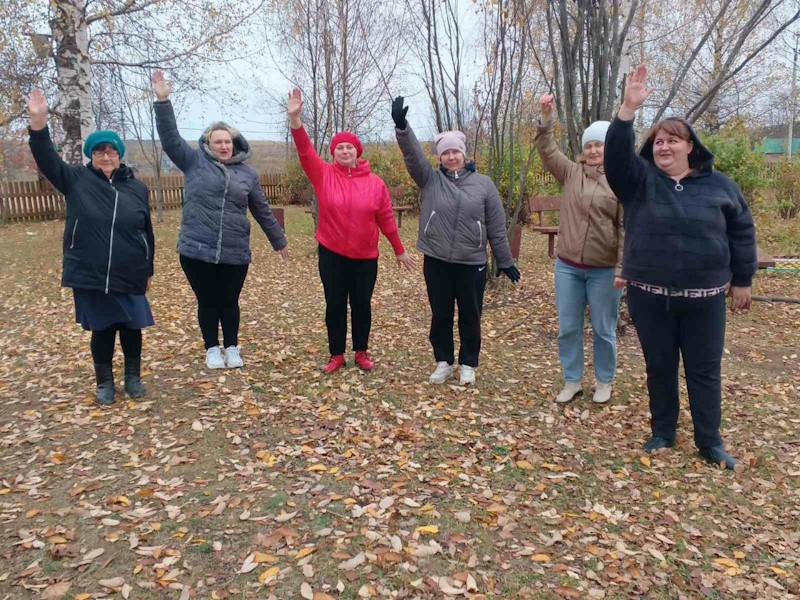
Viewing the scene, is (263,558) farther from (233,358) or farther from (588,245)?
(588,245)

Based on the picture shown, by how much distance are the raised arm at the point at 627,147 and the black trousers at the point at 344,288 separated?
187 cm

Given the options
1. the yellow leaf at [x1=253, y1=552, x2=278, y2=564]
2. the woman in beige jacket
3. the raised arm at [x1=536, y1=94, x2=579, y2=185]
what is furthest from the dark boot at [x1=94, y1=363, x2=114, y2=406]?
the raised arm at [x1=536, y1=94, x2=579, y2=185]

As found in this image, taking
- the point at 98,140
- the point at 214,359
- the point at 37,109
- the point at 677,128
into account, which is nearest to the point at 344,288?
the point at 214,359

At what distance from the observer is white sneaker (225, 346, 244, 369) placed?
484 centimetres

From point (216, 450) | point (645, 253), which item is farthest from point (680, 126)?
point (216, 450)

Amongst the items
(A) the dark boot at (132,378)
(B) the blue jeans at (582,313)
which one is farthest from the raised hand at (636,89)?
(A) the dark boot at (132,378)

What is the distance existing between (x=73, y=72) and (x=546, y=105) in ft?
25.8

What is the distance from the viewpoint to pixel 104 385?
421 cm

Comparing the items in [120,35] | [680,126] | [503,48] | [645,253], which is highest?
[120,35]

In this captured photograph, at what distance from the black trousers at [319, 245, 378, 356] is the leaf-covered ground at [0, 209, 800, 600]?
1.27 feet

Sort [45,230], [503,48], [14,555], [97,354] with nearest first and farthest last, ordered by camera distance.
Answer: [14,555], [97,354], [503,48], [45,230]

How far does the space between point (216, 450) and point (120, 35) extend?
9085mm

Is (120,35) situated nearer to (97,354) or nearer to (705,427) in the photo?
(97,354)

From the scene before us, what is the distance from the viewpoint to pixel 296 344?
564 centimetres
